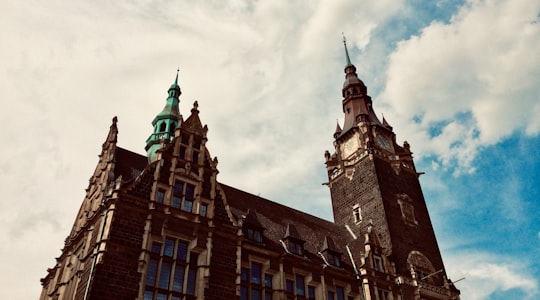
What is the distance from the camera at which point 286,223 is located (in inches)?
1602

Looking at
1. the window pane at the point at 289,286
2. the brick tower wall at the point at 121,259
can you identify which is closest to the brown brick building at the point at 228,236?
the brick tower wall at the point at 121,259

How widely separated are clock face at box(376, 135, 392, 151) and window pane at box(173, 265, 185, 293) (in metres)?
28.5

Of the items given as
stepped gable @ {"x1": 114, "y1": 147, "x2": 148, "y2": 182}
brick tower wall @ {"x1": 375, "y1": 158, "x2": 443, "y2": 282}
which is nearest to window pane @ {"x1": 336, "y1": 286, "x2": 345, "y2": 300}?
brick tower wall @ {"x1": 375, "y1": 158, "x2": 443, "y2": 282}

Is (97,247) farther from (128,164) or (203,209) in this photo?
(128,164)

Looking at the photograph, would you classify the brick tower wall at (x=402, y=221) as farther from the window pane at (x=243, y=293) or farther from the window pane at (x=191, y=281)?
the window pane at (x=191, y=281)

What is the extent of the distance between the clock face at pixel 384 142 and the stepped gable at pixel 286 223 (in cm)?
1017

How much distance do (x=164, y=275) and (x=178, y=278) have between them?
2.85ft

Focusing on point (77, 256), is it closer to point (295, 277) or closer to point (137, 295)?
point (137, 295)

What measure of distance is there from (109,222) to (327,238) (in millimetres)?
18394

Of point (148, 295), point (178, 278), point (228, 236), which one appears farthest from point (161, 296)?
point (228, 236)

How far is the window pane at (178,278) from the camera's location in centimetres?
2793

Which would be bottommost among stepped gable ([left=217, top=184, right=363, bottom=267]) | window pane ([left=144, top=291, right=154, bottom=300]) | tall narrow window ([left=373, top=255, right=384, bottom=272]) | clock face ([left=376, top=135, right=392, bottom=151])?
window pane ([left=144, top=291, right=154, bottom=300])

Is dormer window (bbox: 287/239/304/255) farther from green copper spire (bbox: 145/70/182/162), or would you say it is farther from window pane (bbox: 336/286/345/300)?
green copper spire (bbox: 145/70/182/162)

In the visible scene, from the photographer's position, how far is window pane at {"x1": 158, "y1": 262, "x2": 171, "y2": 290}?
2753cm
